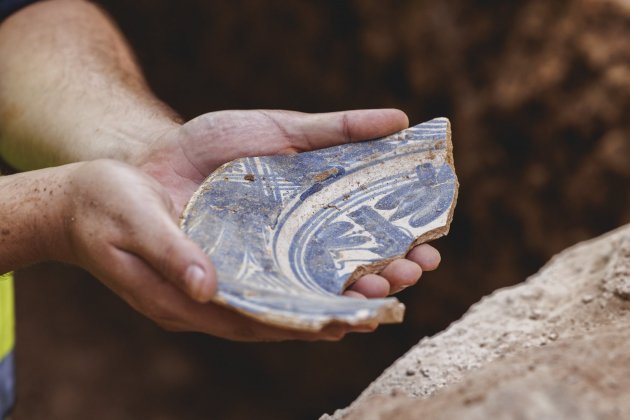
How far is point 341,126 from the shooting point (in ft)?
5.41

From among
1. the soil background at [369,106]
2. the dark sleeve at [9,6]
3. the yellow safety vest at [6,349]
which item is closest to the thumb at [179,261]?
the yellow safety vest at [6,349]

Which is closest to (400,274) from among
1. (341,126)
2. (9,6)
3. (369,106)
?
(341,126)

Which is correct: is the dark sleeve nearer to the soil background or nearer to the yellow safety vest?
the soil background

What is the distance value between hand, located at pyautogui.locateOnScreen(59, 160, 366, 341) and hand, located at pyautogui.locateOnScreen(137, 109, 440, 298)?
32 centimetres

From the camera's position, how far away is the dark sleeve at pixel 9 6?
1.95 meters

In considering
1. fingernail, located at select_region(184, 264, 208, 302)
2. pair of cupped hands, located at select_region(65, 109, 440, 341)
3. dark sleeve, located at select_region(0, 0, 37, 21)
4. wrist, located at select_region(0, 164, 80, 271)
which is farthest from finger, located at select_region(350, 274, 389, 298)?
dark sleeve, located at select_region(0, 0, 37, 21)

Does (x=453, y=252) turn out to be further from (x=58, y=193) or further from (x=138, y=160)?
(x=58, y=193)

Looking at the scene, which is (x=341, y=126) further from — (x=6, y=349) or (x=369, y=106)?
(x=369, y=106)

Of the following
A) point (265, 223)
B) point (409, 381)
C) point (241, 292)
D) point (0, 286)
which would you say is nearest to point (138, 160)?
point (265, 223)

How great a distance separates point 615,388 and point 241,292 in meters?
0.56

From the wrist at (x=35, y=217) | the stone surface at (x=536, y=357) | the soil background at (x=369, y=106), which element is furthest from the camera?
the soil background at (x=369, y=106)

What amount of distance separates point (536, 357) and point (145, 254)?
0.65m

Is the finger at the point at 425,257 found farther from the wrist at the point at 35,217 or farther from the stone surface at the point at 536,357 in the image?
the wrist at the point at 35,217

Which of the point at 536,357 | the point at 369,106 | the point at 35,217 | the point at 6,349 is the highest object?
the point at 536,357
